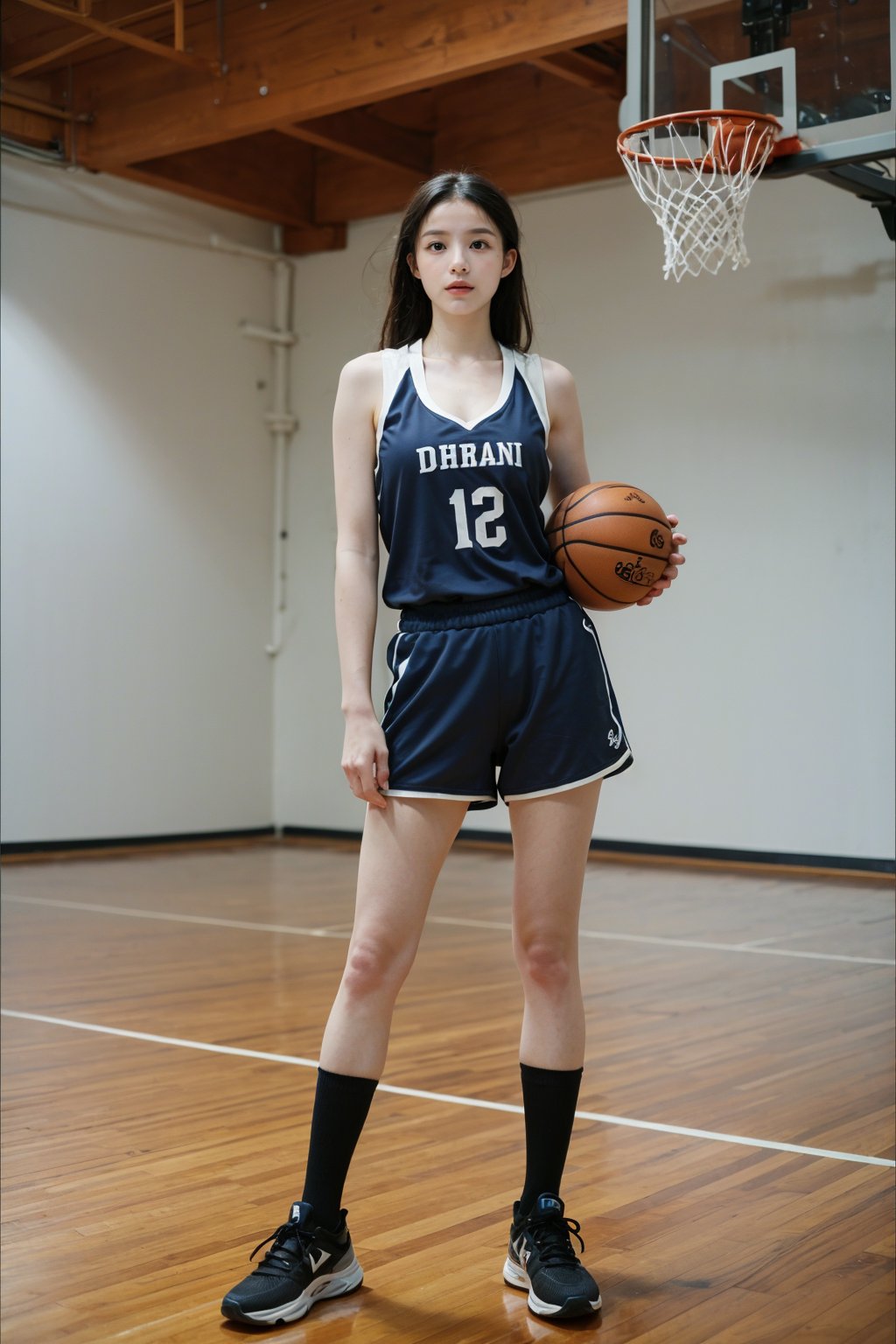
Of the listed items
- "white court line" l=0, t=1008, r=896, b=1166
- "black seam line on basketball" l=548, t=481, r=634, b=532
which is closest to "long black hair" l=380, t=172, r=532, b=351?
"black seam line on basketball" l=548, t=481, r=634, b=532

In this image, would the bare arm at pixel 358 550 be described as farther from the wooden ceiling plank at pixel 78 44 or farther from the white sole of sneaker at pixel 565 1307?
the wooden ceiling plank at pixel 78 44

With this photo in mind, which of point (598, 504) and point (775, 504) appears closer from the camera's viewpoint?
point (598, 504)

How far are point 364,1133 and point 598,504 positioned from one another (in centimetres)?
137

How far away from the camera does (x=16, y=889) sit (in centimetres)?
654

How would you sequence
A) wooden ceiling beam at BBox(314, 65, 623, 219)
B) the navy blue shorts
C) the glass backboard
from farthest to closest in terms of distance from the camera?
wooden ceiling beam at BBox(314, 65, 623, 219), the glass backboard, the navy blue shorts

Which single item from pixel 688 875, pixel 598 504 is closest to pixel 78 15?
pixel 688 875

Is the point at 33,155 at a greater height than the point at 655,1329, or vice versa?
the point at 33,155

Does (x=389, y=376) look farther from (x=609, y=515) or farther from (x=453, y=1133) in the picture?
(x=453, y=1133)

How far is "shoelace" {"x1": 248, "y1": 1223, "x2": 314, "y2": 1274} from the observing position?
1.84 m

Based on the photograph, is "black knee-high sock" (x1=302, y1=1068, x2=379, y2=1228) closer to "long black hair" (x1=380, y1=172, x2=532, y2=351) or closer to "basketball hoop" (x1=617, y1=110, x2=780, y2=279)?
"long black hair" (x1=380, y1=172, x2=532, y2=351)

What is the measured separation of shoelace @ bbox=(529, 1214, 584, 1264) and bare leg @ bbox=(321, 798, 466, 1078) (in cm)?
31

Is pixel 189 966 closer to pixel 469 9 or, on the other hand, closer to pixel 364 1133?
pixel 364 1133

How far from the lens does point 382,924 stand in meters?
1.87

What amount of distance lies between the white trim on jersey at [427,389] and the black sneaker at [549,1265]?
105 cm
